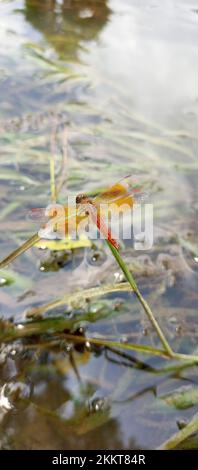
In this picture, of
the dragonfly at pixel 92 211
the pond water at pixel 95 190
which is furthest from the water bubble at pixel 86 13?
the dragonfly at pixel 92 211

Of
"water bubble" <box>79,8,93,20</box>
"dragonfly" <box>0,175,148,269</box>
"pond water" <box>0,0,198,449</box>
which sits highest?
"dragonfly" <box>0,175,148,269</box>

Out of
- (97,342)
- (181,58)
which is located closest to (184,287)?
(97,342)

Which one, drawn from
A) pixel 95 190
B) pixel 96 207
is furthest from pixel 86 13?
pixel 96 207

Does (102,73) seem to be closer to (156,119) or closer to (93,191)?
(156,119)

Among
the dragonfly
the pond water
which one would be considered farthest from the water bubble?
the dragonfly

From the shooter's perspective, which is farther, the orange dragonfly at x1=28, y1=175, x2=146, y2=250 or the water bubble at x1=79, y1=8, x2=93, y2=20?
the water bubble at x1=79, y1=8, x2=93, y2=20

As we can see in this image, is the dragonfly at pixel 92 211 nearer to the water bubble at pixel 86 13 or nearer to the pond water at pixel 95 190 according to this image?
the pond water at pixel 95 190

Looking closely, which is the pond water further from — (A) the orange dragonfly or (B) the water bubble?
(A) the orange dragonfly

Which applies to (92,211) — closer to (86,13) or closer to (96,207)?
(96,207)
